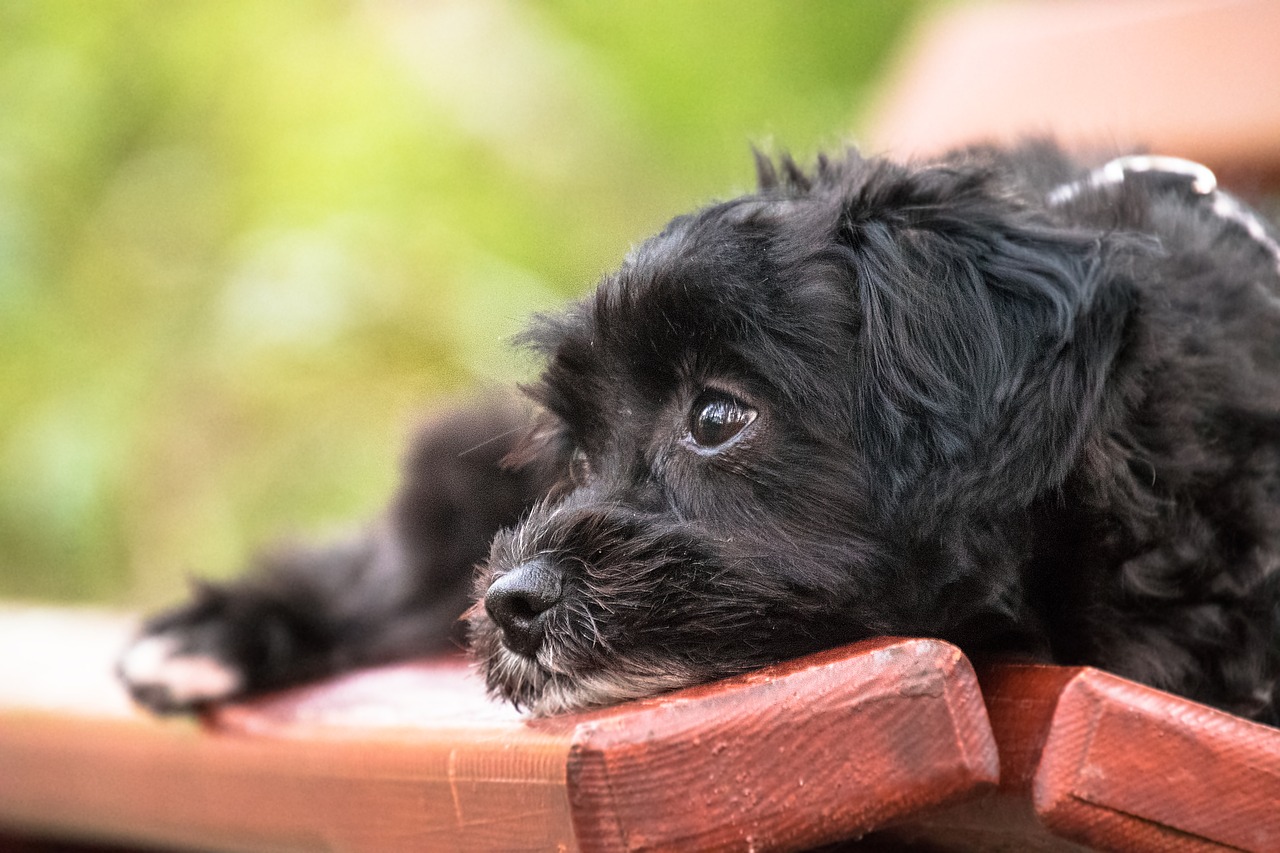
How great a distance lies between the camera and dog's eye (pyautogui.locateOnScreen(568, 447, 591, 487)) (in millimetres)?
2449

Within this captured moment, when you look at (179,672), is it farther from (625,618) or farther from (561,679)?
(625,618)

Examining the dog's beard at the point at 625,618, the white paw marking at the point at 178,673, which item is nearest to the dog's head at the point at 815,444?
the dog's beard at the point at 625,618

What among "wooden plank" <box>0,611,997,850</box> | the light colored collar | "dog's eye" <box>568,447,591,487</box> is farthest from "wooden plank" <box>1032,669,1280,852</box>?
the light colored collar

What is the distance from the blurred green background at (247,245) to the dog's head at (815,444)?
A: 4.17 meters

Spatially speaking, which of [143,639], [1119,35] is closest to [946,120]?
[1119,35]

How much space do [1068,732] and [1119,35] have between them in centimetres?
389

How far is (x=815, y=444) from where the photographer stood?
2.09 metres

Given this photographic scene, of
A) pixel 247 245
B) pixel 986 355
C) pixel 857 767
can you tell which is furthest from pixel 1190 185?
pixel 247 245

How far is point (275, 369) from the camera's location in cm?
659

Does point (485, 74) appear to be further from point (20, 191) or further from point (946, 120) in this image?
point (946, 120)

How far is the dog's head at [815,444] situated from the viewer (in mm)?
1970

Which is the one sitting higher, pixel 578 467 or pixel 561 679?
pixel 578 467

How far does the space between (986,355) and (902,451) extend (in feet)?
0.63

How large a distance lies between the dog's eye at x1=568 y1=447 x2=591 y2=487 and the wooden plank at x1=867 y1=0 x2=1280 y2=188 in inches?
86.7
